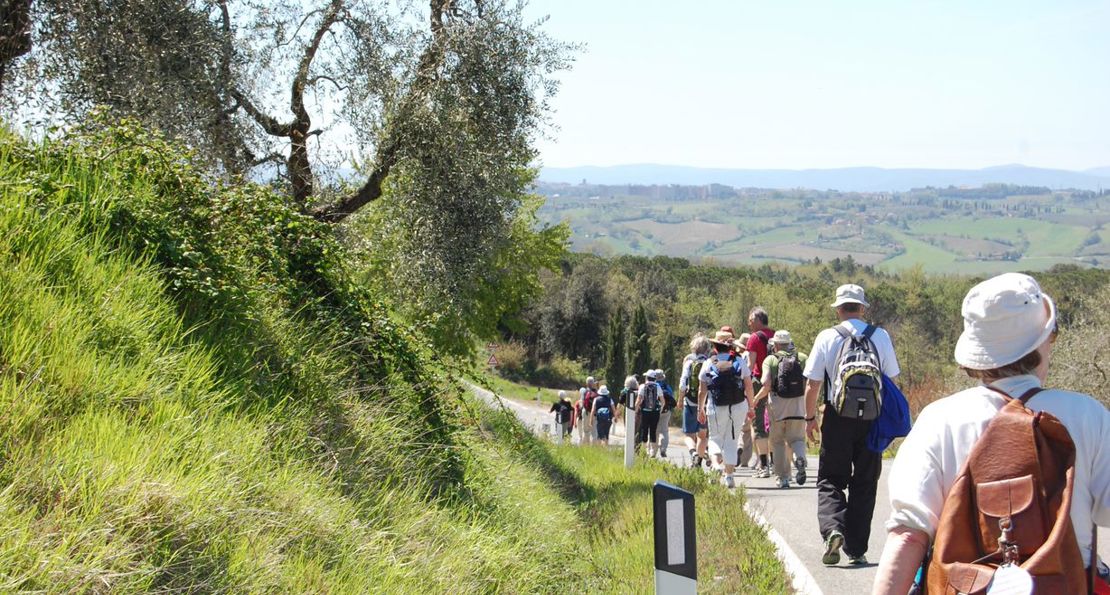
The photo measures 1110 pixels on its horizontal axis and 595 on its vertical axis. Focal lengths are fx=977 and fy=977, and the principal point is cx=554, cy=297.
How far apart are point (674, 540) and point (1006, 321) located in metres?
1.59

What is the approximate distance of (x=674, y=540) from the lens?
3.93m

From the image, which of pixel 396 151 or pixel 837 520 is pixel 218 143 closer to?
pixel 396 151

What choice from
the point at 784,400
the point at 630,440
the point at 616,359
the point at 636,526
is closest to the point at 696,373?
the point at 630,440

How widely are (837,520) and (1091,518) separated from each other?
4.24 metres

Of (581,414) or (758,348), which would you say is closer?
(758,348)

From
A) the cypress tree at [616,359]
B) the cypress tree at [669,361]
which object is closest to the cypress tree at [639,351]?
the cypress tree at [616,359]

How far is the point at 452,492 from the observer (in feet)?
19.7

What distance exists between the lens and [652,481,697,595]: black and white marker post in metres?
3.82

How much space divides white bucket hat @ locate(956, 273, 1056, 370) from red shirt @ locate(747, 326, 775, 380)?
8394mm

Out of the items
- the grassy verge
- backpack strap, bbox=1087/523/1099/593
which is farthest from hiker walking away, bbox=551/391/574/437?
backpack strap, bbox=1087/523/1099/593

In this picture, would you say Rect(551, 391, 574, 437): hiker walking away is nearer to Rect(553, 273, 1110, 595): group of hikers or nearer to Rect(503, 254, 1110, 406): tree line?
Rect(553, 273, 1110, 595): group of hikers

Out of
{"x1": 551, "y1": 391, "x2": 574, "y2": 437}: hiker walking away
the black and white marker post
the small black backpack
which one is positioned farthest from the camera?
{"x1": 551, "y1": 391, "x2": 574, "y2": 437}: hiker walking away

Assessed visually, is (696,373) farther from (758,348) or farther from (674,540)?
(674,540)

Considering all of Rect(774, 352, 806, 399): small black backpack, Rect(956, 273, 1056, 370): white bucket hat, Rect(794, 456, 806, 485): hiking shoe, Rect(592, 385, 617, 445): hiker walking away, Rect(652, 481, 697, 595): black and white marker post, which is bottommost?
Rect(592, 385, 617, 445): hiker walking away
